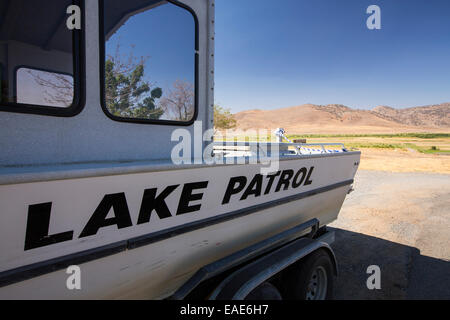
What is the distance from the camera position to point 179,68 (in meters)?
2.23

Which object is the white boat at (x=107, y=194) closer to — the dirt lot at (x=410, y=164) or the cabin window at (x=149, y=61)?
the cabin window at (x=149, y=61)

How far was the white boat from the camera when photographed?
4.11ft

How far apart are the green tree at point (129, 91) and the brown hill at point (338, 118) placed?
122m

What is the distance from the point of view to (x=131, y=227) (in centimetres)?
159

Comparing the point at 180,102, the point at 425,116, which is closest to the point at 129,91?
the point at 180,102

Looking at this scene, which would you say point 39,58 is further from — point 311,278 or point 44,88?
point 311,278

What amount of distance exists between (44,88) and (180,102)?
3.22 ft

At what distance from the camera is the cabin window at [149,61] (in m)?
1.82

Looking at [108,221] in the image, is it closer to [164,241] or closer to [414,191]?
[164,241]

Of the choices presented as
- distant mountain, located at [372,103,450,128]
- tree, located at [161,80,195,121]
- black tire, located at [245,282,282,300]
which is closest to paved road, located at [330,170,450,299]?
black tire, located at [245,282,282,300]

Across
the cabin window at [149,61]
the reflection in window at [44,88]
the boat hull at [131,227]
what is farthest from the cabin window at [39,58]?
the boat hull at [131,227]

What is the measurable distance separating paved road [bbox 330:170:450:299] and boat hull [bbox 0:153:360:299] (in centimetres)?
213

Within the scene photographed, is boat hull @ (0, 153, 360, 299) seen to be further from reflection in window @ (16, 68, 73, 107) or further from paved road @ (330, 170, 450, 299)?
paved road @ (330, 170, 450, 299)

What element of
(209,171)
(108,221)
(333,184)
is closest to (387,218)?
(333,184)
